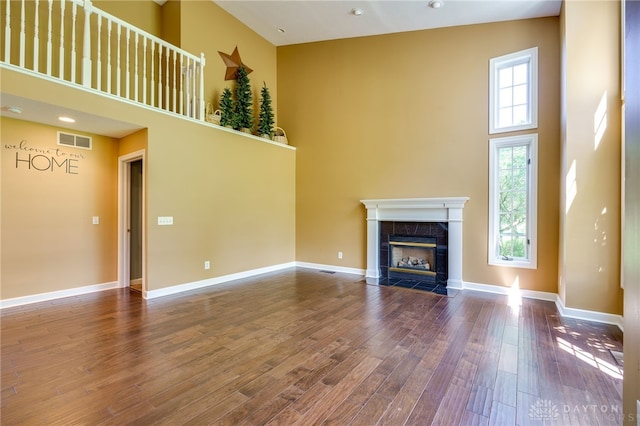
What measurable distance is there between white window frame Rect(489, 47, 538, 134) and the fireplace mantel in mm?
1286

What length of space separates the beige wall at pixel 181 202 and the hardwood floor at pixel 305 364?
699 mm

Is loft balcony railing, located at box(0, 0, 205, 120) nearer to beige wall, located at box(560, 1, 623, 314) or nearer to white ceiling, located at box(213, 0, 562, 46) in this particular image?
white ceiling, located at box(213, 0, 562, 46)

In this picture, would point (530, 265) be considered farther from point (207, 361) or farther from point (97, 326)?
point (97, 326)

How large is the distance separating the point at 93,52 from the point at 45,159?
194 centimetres

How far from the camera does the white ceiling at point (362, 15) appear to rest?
427 centimetres

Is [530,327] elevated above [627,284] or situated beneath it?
situated beneath

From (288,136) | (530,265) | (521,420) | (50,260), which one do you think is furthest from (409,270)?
(50,260)

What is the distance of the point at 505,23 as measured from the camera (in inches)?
177

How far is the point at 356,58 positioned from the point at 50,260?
6244 mm

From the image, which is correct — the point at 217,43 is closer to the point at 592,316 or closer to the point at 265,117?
the point at 265,117

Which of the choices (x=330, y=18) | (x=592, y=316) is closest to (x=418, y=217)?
(x=592, y=316)

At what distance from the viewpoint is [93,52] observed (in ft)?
15.4

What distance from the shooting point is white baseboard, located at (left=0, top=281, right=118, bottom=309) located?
3830 millimetres

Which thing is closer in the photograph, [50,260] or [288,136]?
[50,260]
